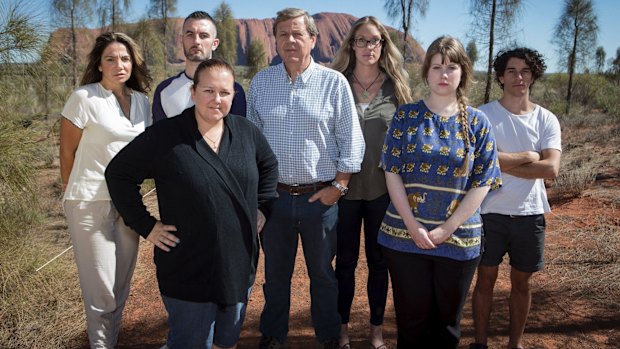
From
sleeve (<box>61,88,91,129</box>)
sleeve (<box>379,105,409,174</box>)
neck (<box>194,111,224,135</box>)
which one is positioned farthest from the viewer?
sleeve (<box>61,88,91,129</box>)

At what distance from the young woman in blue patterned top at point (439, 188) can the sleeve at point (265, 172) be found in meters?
0.56

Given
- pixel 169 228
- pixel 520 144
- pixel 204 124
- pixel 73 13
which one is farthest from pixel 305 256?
pixel 73 13

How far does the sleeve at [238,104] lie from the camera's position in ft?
9.29

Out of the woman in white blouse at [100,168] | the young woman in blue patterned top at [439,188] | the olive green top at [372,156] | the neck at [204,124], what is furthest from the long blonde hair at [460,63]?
the woman in white blouse at [100,168]

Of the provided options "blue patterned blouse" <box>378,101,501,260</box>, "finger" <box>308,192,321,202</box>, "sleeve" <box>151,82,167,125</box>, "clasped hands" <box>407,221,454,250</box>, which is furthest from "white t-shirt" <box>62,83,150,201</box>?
"clasped hands" <box>407,221,454,250</box>

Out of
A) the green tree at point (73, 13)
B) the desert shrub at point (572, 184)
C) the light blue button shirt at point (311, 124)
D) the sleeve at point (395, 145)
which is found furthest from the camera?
the green tree at point (73, 13)

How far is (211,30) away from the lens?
9.82ft

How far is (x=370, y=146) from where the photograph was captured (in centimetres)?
298

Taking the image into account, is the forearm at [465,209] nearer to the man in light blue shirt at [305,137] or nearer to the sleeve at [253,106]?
the man in light blue shirt at [305,137]

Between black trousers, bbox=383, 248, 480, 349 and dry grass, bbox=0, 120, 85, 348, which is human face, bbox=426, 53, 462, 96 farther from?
dry grass, bbox=0, 120, 85, 348

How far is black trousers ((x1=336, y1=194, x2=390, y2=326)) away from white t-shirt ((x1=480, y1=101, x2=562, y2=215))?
0.65 meters

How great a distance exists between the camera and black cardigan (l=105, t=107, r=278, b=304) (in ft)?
6.70

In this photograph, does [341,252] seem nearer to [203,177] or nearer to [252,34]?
[203,177]

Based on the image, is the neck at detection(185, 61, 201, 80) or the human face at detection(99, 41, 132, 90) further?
the neck at detection(185, 61, 201, 80)
